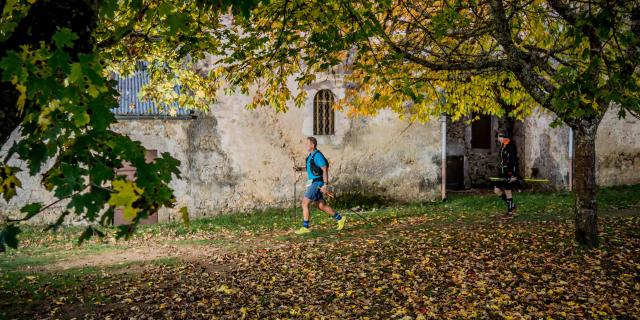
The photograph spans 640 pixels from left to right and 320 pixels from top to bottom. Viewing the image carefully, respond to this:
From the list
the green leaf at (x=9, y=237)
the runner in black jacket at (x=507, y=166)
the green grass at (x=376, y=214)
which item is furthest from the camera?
the green grass at (x=376, y=214)

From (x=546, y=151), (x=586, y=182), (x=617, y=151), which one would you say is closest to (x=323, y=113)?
(x=546, y=151)

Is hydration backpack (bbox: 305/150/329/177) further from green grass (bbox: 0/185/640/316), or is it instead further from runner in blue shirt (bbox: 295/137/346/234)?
green grass (bbox: 0/185/640/316)

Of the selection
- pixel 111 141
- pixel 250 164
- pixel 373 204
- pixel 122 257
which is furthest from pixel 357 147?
pixel 111 141

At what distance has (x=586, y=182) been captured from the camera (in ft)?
21.6

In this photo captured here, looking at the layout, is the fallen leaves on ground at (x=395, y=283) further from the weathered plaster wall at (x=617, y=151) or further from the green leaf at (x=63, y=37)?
the weathered plaster wall at (x=617, y=151)

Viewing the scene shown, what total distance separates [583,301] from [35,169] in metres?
5.02

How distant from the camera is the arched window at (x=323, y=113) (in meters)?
14.4

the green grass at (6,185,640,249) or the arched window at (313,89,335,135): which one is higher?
the arched window at (313,89,335,135)

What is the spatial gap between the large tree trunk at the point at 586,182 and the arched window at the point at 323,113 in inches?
332

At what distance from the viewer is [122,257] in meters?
8.88

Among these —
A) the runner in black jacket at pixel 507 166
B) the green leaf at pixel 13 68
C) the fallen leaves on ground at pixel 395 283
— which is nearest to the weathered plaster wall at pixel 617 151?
the runner in black jacket at pixel 507 166

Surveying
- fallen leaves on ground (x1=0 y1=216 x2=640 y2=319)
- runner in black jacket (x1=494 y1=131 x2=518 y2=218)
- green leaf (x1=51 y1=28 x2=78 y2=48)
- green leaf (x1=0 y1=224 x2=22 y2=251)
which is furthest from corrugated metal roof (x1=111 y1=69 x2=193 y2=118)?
green leaf (x1=0 y1=224 x2=22 y2=251)

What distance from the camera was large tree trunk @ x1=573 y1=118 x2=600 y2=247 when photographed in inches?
257

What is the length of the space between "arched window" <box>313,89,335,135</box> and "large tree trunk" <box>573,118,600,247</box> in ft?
27.6
